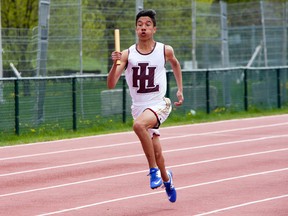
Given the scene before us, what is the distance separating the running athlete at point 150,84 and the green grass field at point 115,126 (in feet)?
29.0

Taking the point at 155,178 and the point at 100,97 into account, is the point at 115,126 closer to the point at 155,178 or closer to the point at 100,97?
the point at 100,97

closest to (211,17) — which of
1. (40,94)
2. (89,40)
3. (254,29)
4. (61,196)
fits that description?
(254,29)

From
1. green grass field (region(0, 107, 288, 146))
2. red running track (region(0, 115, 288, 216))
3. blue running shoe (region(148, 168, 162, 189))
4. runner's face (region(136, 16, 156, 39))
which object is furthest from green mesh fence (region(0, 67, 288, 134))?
blue running shoe (region(148, 168, 162, 189))

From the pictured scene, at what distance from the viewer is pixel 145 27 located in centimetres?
1148

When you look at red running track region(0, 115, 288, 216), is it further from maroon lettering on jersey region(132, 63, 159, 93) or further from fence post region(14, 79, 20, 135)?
maroon lettering on jersey region(132, 63, 159, 93)

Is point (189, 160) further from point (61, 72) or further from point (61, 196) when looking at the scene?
point (61, 72)

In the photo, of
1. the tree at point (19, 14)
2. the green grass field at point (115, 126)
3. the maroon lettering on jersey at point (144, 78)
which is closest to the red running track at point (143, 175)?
the green grass field at point (115, 126)

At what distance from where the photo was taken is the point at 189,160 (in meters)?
16.8

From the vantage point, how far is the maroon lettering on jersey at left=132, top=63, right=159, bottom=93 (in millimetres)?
11617

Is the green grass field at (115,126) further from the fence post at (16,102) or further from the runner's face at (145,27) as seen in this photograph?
the runner's face at (145,27)

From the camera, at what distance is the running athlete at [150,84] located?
37.5 feet

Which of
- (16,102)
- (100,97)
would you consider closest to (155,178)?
(16,102)

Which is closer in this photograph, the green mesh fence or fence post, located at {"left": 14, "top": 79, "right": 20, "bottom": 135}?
fence post, located at {"left": 14, "top": 79, "right": 20, "bottom": 135}

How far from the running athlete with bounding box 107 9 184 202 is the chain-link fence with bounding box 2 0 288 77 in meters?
12.2
